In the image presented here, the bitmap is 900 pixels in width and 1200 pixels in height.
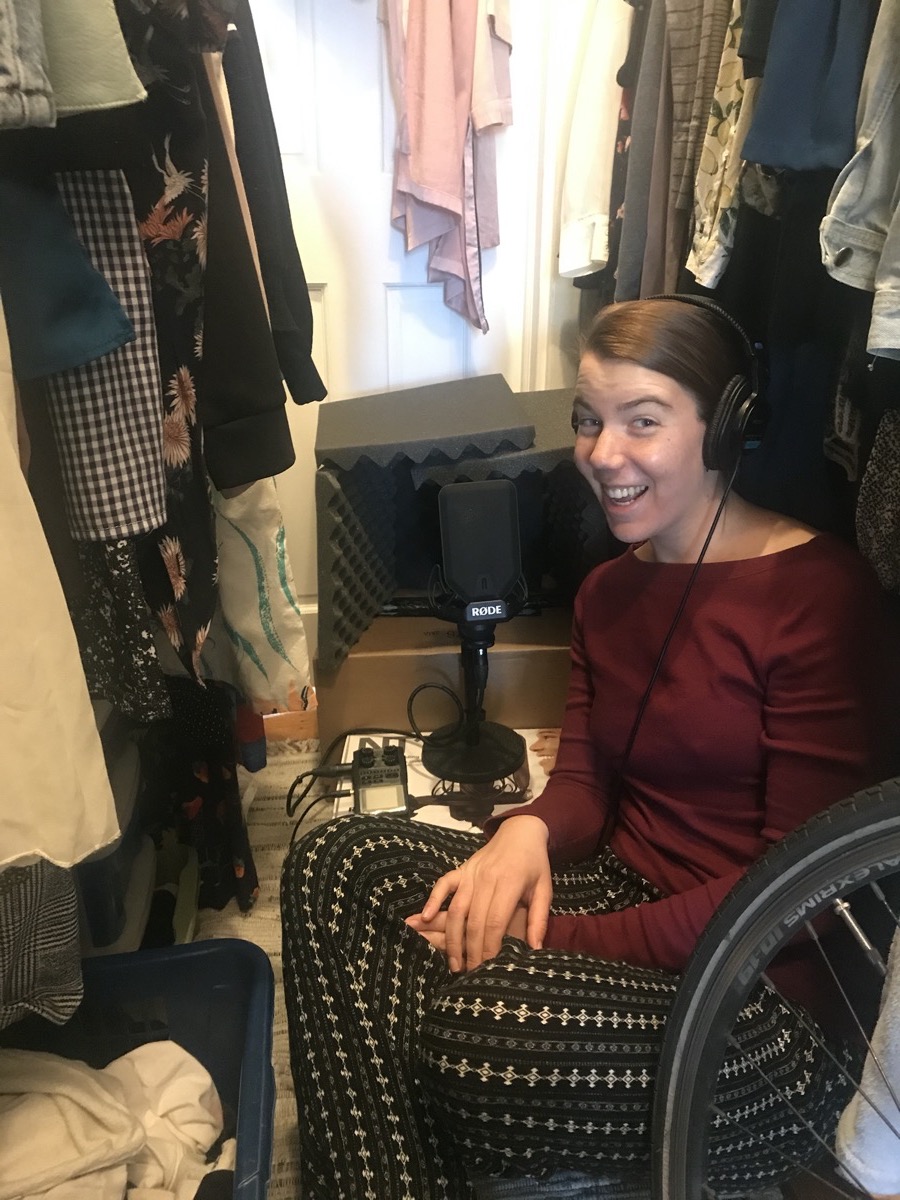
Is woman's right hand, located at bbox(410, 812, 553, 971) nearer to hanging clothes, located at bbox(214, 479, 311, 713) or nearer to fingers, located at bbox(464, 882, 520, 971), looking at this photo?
fingers, located at bbox(464, 882, 520, 971)

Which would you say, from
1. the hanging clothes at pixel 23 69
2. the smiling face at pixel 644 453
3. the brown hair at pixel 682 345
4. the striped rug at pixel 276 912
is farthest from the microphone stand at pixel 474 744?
the hanging clothes at pixel 23 69

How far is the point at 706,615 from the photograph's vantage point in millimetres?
837

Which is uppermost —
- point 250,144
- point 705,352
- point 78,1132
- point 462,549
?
point 250,144

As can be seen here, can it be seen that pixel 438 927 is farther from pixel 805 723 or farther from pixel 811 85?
pixel 811 85

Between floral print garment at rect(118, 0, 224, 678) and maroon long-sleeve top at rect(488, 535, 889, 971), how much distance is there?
0.44m

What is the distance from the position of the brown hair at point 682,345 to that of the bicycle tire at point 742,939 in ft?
1.39

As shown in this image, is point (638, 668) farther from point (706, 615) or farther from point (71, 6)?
point (71, 6)

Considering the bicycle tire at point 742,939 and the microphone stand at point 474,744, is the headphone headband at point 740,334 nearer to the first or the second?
the bicycle tire at point 742,939

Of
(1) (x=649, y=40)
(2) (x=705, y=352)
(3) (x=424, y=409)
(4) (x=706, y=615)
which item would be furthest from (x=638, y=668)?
(1) (x=649, y=40)

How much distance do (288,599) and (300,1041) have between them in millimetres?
473

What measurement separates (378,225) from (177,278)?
108 centimetres

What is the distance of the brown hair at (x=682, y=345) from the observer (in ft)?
2.64

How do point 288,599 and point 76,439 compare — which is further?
point 288,599

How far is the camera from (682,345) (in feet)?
2.64
